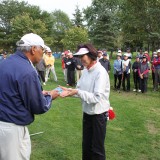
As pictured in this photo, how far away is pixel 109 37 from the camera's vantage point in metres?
40.9

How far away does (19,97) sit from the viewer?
2.99 m

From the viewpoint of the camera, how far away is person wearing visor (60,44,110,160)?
384cm

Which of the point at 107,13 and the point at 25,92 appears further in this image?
the point at 107,13

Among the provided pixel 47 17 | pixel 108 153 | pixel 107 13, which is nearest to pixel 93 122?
pixel 108 153

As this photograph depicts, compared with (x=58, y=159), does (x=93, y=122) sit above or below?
above

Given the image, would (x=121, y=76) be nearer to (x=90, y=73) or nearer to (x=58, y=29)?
(x=90, y=73)

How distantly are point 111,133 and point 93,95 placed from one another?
11.2 ft

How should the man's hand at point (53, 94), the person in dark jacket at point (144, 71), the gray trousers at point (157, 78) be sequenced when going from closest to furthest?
the man's hand at point (53, 94)
the person in dark jacket at point (144, 71)
the gray trousers at point (157, 78)

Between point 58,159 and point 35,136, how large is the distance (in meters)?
1.37

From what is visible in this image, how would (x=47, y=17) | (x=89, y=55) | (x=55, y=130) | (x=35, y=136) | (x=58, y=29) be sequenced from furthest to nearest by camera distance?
(x=58, y=29) < (x=47, y=17) < (x=55, y=130) < (x=35, y=136) < (x=89, y=55)

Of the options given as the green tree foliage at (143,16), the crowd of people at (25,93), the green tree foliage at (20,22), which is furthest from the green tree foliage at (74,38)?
the crowd of people at (25,93)

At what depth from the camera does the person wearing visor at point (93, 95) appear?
384 centimetres

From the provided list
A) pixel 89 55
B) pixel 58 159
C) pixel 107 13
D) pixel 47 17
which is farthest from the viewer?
pixel 47 17

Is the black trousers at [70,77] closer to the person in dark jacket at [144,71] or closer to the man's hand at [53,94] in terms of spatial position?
the person in dark jacket at [144,71]
